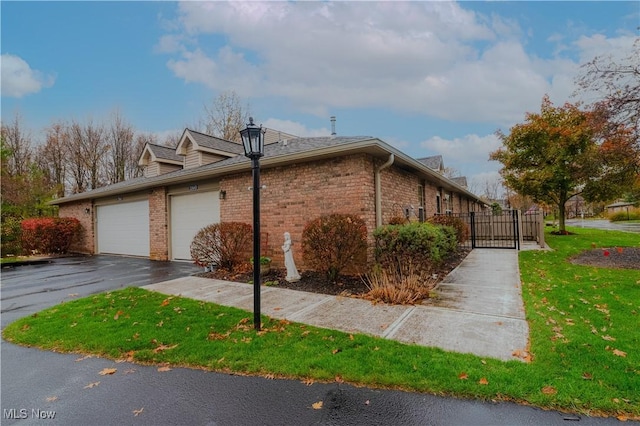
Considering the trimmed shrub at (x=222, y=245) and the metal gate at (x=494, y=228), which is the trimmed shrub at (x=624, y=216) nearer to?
the metal gate at (x=494, y=228)

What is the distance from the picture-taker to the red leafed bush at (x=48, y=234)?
15.0 metres

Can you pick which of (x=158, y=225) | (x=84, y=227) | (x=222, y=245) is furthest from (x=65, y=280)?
(x=84, y=227)

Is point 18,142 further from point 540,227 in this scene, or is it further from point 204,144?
point 540,227

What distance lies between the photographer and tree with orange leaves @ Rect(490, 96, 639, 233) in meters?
13.2

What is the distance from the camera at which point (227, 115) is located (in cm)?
2478

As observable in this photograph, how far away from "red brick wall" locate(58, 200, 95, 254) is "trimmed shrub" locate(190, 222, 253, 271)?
10.4m

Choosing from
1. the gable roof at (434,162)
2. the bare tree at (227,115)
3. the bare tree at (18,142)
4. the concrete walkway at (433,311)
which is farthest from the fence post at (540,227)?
the bare tree at (18,142)

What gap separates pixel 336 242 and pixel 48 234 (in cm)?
1643

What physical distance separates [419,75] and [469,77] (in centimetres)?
198

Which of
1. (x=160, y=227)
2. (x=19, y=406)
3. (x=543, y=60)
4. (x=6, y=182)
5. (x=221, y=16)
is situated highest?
(x=221, y=16)

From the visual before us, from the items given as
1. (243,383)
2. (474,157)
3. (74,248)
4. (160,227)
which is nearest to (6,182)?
(74,248)

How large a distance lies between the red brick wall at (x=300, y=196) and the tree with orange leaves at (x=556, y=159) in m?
10.6

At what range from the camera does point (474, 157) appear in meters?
27.5

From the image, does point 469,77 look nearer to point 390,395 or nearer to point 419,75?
point 419,75
